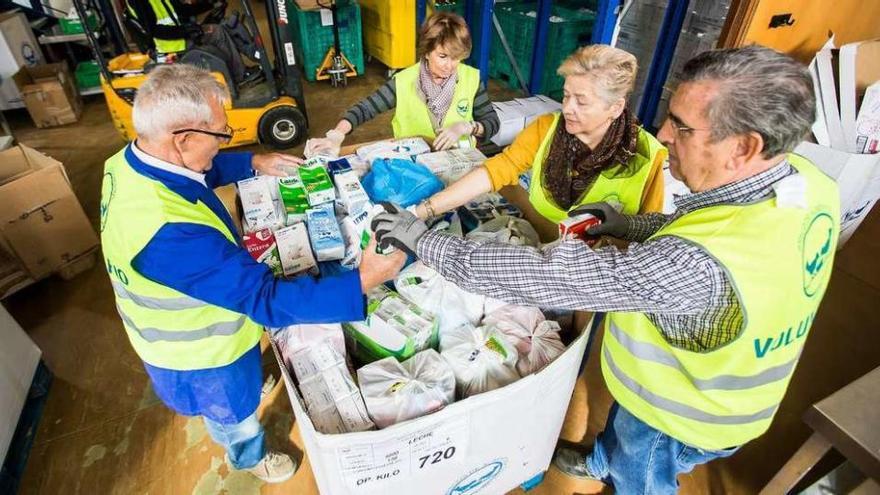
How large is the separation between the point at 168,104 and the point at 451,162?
3.90 feet

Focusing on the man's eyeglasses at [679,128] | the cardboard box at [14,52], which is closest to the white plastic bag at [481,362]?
the man's eyeglasses at [679,128]

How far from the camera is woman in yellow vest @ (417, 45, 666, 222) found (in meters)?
1.63

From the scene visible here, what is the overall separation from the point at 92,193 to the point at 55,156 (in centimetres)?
102

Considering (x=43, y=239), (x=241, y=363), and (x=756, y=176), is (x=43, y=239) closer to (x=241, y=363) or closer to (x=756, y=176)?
(x=241, y=363)

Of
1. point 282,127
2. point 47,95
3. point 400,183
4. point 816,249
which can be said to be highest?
point 816,249

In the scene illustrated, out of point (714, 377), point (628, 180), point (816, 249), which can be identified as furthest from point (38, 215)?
point (816, 249)

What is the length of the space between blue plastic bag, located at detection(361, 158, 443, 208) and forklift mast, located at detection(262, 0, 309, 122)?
294 cm

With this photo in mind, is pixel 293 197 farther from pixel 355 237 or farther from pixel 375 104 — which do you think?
pixel 375 104

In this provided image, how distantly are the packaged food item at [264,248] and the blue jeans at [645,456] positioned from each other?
4.31 ft

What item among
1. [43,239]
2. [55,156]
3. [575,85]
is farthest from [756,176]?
[55,156]

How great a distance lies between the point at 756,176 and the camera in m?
1.08

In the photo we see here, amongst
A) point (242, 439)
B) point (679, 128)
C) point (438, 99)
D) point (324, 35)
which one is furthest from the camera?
point (324, 35)

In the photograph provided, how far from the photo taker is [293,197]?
6.36 feet

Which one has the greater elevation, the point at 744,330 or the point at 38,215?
the point at 744,330
